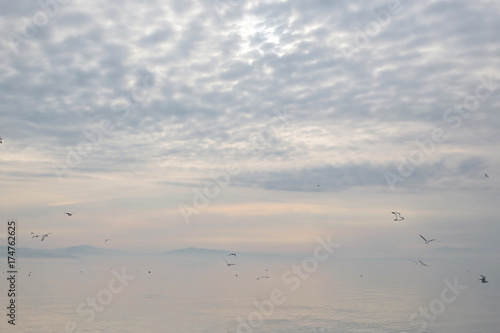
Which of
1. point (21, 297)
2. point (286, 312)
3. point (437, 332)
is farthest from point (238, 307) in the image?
point (21, 297)

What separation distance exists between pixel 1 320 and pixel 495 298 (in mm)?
114511

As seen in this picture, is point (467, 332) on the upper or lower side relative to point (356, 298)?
lower

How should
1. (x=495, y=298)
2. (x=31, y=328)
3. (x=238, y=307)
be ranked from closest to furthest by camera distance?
1. (x=31, y=328)
2. (x=238, y=307)
3. (x=495, y=298)

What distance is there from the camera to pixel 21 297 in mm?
104312

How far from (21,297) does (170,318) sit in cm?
4967

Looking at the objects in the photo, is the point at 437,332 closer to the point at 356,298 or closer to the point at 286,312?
the point at 286,312

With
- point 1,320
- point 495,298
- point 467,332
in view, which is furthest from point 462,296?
point 1,320

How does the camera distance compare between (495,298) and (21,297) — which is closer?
(21,297)

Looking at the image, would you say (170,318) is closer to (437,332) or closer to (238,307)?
(238,307)

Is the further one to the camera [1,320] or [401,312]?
[401,312]

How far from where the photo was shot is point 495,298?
115 meters

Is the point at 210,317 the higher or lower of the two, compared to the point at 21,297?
lower

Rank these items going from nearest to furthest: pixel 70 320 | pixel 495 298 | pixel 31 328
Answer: pixel 31 328
pixel 70 320
pixel 495 298

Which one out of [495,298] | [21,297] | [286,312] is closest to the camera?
[286,312]
